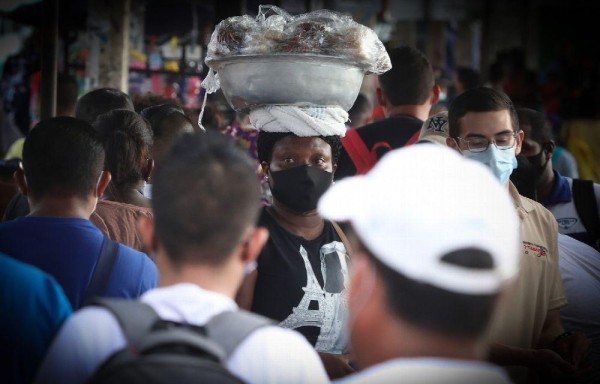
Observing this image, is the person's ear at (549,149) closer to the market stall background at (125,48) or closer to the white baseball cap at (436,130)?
the white baseball cap at (436,130)

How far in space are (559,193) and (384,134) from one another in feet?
3.75

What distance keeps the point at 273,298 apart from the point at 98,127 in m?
1.42

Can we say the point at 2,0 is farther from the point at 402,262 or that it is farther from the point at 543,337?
the point at 402,262

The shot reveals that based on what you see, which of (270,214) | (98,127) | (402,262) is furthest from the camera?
(98,127)

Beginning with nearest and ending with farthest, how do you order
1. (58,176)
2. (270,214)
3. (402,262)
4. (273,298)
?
(402,262) → (58,176) → (273,298) → (270,214)

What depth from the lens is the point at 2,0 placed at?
810cm

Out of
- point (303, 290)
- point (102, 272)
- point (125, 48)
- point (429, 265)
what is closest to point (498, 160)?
point (303, 290)

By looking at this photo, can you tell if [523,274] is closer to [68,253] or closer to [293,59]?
[293,59]

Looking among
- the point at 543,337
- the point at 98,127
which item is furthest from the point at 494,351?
the point at 98,127

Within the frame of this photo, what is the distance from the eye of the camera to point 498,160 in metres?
3.78

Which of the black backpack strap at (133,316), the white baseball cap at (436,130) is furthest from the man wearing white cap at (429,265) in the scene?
the white baseball cap at (436,130)

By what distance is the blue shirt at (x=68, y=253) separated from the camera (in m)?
2.81

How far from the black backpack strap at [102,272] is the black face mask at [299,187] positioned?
86cm

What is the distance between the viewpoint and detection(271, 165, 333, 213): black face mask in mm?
3490
